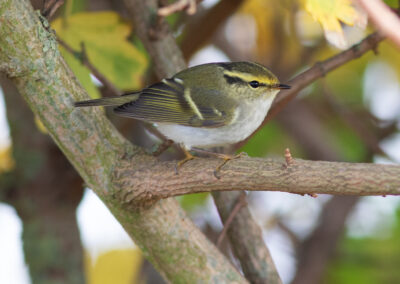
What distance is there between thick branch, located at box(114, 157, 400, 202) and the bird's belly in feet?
1.12

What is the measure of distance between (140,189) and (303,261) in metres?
1.34

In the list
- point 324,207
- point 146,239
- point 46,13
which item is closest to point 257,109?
point 146,239

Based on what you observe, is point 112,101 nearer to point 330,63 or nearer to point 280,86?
point 280,86

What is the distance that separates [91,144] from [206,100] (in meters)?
0.56

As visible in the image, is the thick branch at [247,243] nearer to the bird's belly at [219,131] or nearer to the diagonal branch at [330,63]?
the bird's belly at [219,131]

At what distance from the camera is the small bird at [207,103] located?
181 centimetres

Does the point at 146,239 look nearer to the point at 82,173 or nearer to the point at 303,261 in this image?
the point at 82,173

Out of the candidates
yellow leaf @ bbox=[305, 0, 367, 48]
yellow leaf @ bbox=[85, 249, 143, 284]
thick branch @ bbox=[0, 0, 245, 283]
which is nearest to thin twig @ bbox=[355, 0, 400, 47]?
yellow leaf @ bbox=[305, 0, 367, 48]

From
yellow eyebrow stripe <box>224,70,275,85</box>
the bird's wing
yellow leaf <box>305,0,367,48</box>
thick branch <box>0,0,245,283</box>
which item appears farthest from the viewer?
yellow eyebrow stripe <box>224,70,275,85</box>

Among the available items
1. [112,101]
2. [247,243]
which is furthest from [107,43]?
[247,243]

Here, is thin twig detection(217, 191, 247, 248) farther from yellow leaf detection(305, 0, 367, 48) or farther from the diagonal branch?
yellow leaf detection(305, 0, 367, 48)

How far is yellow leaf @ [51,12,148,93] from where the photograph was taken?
73.6 inches

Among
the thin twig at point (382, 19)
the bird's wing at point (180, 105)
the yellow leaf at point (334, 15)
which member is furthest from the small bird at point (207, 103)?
the thin twig at point (382, 19)

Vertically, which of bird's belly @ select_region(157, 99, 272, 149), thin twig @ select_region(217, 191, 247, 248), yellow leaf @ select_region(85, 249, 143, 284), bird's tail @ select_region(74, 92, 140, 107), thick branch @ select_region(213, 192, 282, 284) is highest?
bird's tail @ select_region(74, 92, 140, 107)
